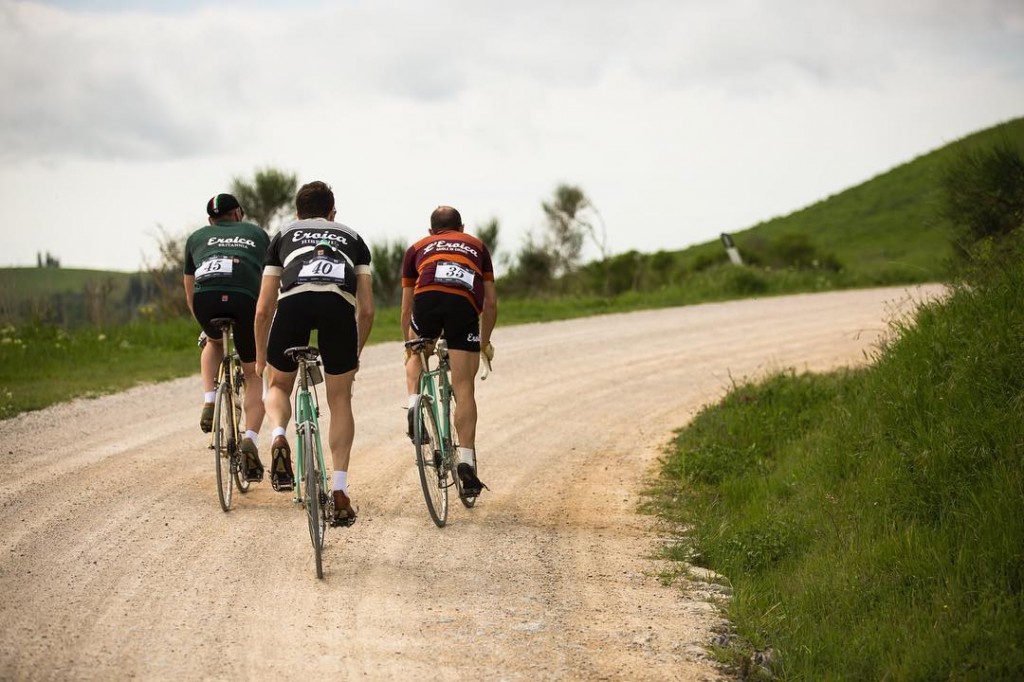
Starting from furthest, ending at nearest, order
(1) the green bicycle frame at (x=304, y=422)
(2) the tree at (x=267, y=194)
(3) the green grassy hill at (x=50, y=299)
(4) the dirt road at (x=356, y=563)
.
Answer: (2) the tree at (x=267, y=194) → (3) the green grassy hill at (x=50, y=299) → (1) the green bicycle frame at (x=304, y=422) → (4) the dirt road at (x=356, y=563)

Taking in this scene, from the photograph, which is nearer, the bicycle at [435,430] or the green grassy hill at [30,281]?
the bicycle at [435,430]

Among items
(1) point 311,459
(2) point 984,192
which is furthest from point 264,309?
(2) point 984,192

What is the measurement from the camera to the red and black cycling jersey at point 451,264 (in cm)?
811

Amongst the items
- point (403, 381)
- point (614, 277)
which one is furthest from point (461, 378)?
point (614, 277)

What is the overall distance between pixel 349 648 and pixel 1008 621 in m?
3.24

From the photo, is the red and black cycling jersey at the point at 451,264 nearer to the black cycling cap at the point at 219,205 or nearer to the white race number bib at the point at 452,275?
the white race number bib at the point at 452,275

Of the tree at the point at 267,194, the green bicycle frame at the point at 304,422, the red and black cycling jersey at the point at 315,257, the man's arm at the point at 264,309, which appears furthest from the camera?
the tree at the point at 267,194

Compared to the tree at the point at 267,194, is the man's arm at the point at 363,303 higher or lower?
lower

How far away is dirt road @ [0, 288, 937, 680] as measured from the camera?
549 centimetres

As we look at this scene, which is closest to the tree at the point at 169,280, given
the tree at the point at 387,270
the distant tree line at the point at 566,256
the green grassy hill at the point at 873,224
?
the distant tree line at the point at 566,256

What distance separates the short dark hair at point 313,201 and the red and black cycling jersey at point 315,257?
Answer: 100 mm

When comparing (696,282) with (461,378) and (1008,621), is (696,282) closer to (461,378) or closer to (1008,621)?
(461,378)

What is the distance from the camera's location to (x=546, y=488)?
9.40 metres

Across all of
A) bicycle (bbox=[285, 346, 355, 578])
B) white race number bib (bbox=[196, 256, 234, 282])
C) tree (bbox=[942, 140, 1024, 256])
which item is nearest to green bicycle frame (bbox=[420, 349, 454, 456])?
bicycle (bbox=[285, 346, 355, 578])
